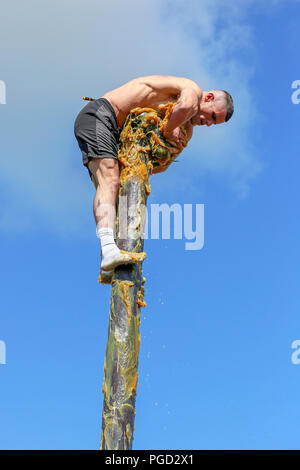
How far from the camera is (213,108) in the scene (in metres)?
8.38

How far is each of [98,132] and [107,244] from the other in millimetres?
1525

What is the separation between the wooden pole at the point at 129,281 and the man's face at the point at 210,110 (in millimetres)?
468

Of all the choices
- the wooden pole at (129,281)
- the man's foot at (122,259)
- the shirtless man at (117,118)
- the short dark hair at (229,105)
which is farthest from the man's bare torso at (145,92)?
the man's foot at (122,259)

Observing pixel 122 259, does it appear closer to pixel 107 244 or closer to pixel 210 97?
pixel 107 244

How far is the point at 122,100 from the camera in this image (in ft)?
26.6

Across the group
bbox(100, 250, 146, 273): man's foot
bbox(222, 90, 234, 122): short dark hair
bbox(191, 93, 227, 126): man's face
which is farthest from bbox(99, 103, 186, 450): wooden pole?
bbox(222, 90, 234, 122): short dark hair

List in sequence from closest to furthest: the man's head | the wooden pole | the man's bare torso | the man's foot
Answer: the wooden pole → the man's foot → the man's bare torso → the man's head

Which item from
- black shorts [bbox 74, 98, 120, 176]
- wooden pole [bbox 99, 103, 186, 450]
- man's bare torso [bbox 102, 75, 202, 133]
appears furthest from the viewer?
man's bare torso [bbox 102, 75, 202, 133]

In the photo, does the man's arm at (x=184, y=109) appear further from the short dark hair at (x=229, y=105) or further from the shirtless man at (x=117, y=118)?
the short dark hair at (x=229, y=105)

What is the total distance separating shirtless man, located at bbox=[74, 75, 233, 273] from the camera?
308 inches

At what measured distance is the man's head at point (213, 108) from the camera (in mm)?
8375

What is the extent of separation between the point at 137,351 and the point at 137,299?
612 millimetres

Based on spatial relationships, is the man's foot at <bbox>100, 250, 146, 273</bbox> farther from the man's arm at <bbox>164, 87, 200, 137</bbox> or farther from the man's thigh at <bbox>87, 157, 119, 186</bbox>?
the man's arm at <bbox>164, 87, 200, 137</bbox>
